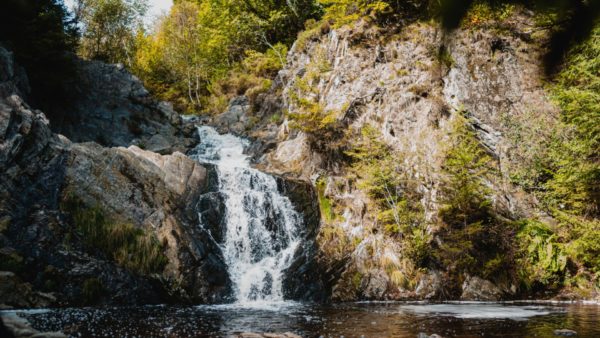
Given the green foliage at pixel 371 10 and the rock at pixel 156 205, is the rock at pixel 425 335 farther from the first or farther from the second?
the green foliage at pixel 371 10

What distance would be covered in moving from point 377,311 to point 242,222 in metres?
6.81

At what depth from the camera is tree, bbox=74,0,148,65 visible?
33.2 m

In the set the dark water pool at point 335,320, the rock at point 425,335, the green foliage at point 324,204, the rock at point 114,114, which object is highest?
the rock at point 114,114

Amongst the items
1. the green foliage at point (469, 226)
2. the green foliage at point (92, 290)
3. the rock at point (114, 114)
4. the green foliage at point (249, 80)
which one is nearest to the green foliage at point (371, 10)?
the green foliage at point (249, 80)

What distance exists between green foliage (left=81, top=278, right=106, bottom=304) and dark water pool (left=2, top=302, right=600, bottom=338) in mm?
812

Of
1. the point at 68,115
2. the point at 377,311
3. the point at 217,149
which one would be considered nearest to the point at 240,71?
the point at 217,149

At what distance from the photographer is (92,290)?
11.8m

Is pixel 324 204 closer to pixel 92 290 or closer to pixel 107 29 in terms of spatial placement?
pixel 92 290

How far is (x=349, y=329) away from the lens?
8.48 m

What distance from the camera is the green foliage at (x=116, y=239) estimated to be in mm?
12672

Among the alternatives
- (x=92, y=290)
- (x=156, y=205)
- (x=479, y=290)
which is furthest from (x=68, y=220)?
(x=479, y=290)

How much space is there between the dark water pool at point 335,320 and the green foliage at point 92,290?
81cm

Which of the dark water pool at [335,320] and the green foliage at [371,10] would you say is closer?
the dark water pool at [335,320]

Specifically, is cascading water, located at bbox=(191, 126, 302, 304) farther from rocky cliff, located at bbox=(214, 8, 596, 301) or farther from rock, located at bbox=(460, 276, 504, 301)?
rock, located at bbox=(460, 276, 504, 301)
